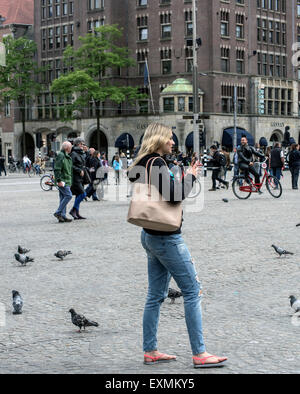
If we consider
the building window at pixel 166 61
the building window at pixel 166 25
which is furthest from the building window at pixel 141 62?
the building window at pixel 166 25

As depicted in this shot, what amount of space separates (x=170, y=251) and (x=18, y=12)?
7756 cm

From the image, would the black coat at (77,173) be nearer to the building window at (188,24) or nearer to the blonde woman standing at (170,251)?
the blonde woman standing at (170,251)

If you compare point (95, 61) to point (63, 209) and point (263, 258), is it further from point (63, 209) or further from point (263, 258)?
point (263, 258)

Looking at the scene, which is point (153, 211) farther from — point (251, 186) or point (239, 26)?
point (239, 26)

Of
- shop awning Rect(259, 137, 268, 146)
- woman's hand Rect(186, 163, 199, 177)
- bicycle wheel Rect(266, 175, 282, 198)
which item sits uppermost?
shop awning Rect(259, 137, 268, 146)

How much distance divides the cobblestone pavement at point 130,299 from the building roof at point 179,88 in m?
47.5

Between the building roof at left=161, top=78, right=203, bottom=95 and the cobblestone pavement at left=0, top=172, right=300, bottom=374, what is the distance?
1871 inches

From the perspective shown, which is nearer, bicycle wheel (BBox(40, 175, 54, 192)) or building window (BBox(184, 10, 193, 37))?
bicycle wheel (BBox(40, 175, 54, 192))

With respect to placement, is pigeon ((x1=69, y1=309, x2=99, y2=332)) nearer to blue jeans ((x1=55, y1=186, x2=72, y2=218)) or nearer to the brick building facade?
blue jeans ((x1=55, y1=186, x2=72, y2=218))

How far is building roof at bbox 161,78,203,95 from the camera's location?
61844 millimetres

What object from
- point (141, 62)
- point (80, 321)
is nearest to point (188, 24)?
point (141, 62)

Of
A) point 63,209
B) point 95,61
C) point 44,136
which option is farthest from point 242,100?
point 63,209

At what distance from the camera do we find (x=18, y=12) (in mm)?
78625

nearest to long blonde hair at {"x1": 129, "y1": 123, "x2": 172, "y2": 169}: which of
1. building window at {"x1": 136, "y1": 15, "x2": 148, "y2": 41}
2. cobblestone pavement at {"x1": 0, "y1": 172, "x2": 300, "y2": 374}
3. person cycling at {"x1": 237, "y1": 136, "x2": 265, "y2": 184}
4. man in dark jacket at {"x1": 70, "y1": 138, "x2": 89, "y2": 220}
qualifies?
cobblestone pavement at {"x1": 0, "y1": 172, "x2": 300, "y2": 374}
